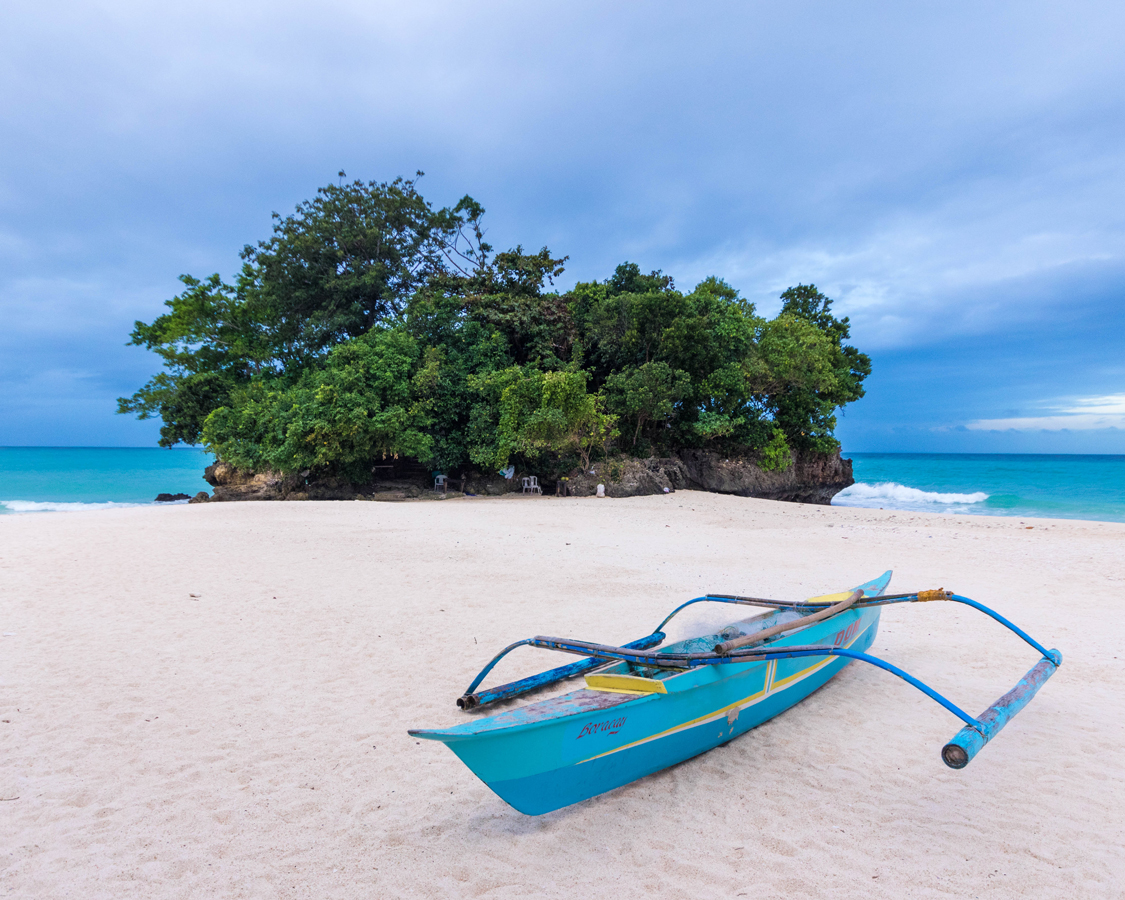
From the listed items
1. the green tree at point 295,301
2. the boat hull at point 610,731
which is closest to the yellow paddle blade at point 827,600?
the boat hull at point 610,731

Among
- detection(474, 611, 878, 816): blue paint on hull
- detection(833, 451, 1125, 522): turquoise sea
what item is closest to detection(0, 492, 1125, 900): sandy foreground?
detection(474, 611, 878, 816): blue paint on hull

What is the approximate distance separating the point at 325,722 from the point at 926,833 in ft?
11.3

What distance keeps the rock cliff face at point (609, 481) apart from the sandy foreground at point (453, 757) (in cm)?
1118

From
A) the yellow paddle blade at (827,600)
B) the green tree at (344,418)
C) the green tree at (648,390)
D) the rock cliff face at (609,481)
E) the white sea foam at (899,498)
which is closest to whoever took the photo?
the yellow paddle blade at (827,600)

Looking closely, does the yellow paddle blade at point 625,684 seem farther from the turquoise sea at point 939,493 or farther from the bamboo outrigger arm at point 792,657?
the turquoise sea at point 939,493

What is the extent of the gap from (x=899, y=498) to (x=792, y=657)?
3817cm

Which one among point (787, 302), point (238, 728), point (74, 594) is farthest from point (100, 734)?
point (787, 302)

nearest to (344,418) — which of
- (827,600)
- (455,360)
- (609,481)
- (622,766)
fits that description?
(455,360)

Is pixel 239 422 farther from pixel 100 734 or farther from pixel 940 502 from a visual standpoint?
pixel 940 502

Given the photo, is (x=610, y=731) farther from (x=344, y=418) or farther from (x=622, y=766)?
(x=344, y=418)

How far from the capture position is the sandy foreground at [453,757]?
233 centimetres

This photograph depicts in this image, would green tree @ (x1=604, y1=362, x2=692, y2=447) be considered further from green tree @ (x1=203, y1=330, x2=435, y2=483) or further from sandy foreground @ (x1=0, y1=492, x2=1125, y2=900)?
sandy foreground @ (x1=0, y1=492, x2=1125, y2=900)

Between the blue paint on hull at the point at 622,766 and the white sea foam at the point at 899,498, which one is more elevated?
the white sea foam at the point at 899,498

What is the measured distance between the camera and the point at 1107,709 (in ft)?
12.3
